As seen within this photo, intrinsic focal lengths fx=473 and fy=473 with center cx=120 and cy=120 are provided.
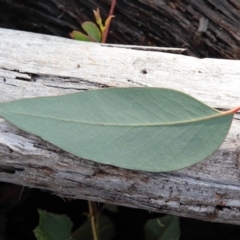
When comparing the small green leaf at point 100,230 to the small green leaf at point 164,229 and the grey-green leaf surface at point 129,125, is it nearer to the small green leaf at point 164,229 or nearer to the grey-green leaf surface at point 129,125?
the small green leaf at point 164,229

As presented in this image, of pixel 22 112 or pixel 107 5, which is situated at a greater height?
pixel 107 5

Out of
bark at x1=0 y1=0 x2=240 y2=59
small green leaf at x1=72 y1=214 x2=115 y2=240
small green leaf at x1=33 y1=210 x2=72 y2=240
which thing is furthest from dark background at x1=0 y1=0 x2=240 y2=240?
small green leaf at x1=33 y1=210 x2=72 y2=240

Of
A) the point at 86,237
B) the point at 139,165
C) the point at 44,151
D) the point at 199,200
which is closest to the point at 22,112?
the point at 44,151

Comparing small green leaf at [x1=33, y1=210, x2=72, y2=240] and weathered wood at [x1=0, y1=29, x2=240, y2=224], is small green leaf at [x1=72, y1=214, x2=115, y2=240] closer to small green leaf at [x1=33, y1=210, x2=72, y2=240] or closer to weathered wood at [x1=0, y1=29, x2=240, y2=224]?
small green leaf at [x1=33, y1=210, x2=72, y2=240]

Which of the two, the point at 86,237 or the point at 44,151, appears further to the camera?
the point at 86,237

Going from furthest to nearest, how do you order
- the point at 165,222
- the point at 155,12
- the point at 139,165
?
the point at 155,12, the point at 165,222, the point at 139,165

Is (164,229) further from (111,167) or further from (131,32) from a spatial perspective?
(131,32)

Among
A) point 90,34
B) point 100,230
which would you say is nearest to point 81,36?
point 90,34

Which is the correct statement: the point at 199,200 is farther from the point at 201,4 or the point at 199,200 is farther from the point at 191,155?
the point at 201,4
